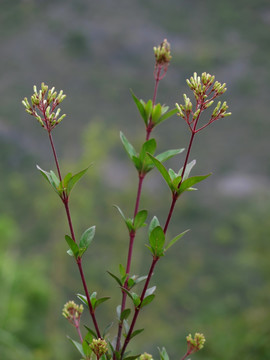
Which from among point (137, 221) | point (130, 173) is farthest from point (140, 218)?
point (130, 173)

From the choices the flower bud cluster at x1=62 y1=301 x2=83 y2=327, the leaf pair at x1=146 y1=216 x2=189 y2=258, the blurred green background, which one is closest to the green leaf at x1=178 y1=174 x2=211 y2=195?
the leaf pair at x1=146 y1=216 x2=189 y2=258

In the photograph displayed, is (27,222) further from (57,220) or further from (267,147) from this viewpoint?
(267,147)

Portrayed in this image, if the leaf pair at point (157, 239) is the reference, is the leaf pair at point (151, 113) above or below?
above

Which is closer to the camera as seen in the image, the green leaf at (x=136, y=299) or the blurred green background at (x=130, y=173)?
the green leaf at (x=136, y=299)

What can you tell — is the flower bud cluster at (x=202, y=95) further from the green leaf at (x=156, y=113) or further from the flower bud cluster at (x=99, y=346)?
the flower bud cluster at (x=99, y=346)

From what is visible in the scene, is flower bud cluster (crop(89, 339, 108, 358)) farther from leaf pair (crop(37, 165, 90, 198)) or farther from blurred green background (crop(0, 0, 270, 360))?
blurred green background (crop(0, 0, 270, 360))

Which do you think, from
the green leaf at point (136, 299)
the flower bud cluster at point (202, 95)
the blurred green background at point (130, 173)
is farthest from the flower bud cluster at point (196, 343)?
the blurred green background at point (130, 173)

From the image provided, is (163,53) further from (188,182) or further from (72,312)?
(72,312)
